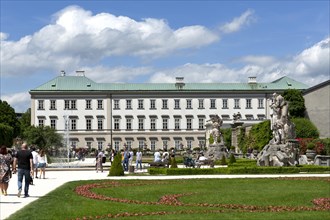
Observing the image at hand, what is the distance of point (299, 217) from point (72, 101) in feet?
246

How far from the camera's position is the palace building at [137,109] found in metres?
83.6

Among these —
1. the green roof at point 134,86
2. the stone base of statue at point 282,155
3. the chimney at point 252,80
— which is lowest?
the stone base of statue at point 282,155

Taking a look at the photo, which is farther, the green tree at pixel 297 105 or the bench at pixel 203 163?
the green tree at pixel 297 105

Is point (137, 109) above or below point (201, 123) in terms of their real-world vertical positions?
above

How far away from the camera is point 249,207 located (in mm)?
12180

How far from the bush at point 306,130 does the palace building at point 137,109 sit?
25105mm

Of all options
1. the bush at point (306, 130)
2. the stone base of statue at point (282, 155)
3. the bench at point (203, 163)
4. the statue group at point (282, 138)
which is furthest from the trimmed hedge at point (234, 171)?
the bush at point (306, 130)

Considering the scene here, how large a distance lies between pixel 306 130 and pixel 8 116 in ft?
154

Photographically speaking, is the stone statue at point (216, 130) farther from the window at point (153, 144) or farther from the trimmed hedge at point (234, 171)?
the window at point (153, 144)

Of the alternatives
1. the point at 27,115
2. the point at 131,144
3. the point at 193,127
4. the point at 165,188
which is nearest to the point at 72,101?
the point at 131,144

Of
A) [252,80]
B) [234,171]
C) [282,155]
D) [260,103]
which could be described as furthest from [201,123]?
[234,171]

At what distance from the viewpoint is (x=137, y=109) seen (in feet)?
278

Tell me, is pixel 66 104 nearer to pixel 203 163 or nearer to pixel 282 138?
pixel 203 163

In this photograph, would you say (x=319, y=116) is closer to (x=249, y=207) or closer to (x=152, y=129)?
(x=152, y=129)
